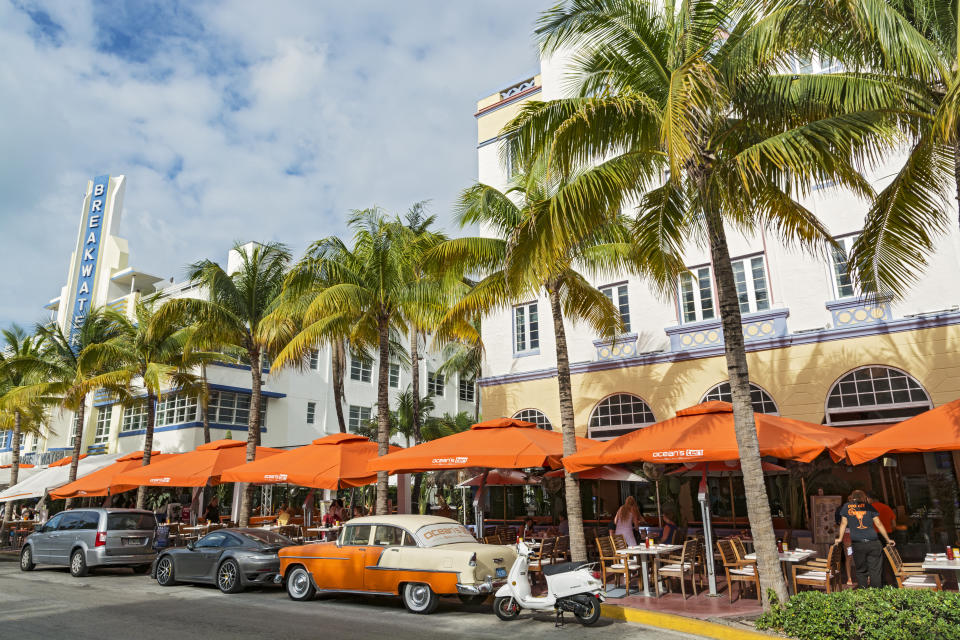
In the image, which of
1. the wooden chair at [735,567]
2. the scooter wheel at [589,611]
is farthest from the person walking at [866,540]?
the scooter wheel at [589,611]

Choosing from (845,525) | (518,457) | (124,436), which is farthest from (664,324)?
(124,436)

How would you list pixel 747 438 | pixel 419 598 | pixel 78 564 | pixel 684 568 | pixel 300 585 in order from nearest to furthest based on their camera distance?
pixel 747 438
pixel 419 598
pixel 684 568
pixel 300 585
pixel 78 564

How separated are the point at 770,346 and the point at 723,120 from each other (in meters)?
8.88

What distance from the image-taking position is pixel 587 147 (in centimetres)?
1017

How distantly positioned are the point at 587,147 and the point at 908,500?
12.5 m

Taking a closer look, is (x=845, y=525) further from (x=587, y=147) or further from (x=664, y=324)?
(x=664, y=324)

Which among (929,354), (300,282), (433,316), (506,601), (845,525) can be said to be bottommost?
(506,601)

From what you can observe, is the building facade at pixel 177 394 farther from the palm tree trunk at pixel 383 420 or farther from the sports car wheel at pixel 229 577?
the sports car wheel at pixel 229 577

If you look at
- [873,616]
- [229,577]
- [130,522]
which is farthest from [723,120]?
[130,522]

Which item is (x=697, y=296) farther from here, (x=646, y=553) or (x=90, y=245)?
(x=90, y=245)

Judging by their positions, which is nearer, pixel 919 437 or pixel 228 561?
pixel 919 437

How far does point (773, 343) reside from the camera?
55.8 feet

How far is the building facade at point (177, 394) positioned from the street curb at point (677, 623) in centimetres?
2089

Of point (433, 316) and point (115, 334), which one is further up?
point (115, 334)
